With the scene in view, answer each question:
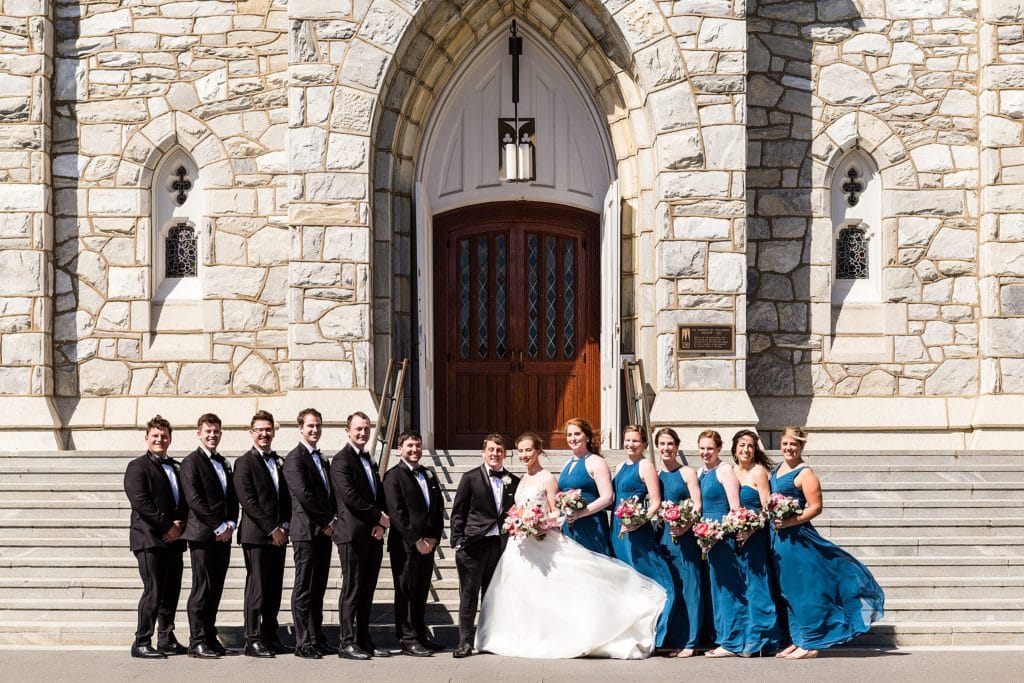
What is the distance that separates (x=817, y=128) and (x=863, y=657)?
6223 millimetres

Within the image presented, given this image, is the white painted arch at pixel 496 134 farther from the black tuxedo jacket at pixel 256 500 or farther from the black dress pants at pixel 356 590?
the black dress pants at pixel 356 590

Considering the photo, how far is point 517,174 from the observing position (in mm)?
13344

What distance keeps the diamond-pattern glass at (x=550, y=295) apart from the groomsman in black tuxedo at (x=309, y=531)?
5.18 meters

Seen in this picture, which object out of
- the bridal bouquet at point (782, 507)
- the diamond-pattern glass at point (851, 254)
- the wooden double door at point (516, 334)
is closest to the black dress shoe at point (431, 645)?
the bridal bouquet at point (782, 507)

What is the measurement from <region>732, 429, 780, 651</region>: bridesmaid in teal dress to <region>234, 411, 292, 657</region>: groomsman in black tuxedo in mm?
2867

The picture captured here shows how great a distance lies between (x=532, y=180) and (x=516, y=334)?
1495 mm

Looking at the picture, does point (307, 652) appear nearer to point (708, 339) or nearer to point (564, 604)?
point (564, 604)

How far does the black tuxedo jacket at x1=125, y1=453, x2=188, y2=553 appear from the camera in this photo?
8.80 meters

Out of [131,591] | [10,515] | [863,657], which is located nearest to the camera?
[863,657]

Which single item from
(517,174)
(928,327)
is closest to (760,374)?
(928,327)

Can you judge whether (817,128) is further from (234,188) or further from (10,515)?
(10,515)

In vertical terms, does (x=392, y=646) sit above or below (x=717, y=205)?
below

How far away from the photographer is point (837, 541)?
1033cm

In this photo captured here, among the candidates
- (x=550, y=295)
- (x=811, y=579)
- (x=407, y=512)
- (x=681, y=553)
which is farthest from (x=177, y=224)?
(x=811, y=579)
